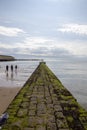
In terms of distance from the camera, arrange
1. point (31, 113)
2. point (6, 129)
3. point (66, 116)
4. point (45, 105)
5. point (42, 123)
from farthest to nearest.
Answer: point (45, 105) < point (31, 113) < point (66, 116) < point (42, 123) < point (6, 129)

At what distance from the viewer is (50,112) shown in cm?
688

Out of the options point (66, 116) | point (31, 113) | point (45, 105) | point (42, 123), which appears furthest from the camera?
point (45, 105)

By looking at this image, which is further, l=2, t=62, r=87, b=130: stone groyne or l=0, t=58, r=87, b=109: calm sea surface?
l=0, t=58, r=87, b=109: calm sea surface

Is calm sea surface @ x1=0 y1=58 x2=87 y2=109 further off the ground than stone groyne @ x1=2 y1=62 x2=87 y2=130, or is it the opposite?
stone groyne @ x1=2 y1=62 x2=87 y2=130

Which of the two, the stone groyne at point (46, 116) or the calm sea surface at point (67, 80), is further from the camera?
the calm sea surface at point (67, 80)

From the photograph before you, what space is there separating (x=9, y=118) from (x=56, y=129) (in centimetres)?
143

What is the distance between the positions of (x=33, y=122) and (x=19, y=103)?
85.4 inches

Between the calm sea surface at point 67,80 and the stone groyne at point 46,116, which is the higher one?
the stone groyne at point 46,116

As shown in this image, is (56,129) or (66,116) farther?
(66,116)

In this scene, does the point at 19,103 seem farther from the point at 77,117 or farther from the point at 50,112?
the point at 77,117

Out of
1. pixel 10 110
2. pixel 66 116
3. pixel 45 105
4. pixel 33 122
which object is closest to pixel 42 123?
pixel 33 122

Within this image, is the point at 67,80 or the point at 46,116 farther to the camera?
the point at 67,80

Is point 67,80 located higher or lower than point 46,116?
lower

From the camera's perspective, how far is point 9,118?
6090 millimetres
